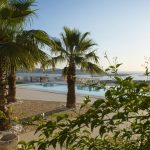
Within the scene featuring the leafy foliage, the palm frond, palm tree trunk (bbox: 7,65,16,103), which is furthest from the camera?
palm tree trunk (bbox: 7,65,16,103)

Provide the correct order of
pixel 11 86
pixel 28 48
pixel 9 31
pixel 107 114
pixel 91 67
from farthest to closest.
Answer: pixel 11 86
pixel 91 67
pixel 9 31
pixel 28 48
pixel 107 114

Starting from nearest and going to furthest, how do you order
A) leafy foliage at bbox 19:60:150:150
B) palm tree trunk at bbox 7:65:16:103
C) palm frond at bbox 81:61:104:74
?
leafy foliage at bbox 19:60:150:150 < palm frond at bbox 81:61:104:74 < palm tree trunk at bbox 7:65:16:103

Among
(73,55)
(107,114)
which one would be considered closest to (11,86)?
(73,55)

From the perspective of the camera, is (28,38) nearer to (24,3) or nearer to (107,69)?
(24,3)

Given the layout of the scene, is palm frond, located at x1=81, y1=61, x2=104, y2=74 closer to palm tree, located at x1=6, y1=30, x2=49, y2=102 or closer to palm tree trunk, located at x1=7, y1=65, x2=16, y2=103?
palm tree trunk, located at x1=7, y1=65, x2=16, y2=103

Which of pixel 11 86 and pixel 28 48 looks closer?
pixel 28 48

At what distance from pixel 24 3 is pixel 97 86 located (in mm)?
9185

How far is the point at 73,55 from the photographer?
15.4 metres

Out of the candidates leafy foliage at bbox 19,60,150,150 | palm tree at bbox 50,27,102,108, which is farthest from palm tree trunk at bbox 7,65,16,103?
leafy foliage at bbox 19,60,150,150

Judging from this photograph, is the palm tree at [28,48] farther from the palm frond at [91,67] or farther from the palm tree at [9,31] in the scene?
the palm frond at [91,67]

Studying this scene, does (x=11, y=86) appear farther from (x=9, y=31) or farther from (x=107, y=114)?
(x=107, y=114)

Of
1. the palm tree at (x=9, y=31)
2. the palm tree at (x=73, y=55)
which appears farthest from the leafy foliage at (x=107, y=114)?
the palm tree at (x=73, y=55)

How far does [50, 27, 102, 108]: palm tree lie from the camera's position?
1505 cm

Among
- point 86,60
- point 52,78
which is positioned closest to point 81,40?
point 86,60
